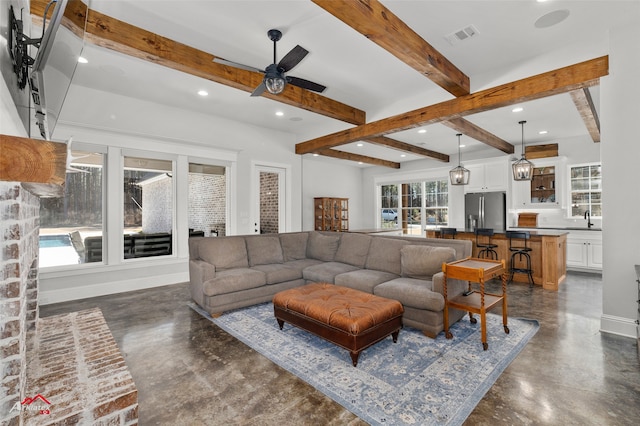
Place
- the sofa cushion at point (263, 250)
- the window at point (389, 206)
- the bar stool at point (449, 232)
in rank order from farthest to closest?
the window at point (389, 206) → the bar stool at point (449, 232) → the sofa cushion at point (263, 250)

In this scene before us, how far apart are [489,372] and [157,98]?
5267 mm

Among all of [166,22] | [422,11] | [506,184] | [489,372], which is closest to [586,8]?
[422,11]

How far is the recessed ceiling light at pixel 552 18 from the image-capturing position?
263 centimetres

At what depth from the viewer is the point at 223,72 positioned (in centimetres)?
336

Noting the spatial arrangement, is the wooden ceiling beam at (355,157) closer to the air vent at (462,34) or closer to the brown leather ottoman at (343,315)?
the air vent at (462,34)

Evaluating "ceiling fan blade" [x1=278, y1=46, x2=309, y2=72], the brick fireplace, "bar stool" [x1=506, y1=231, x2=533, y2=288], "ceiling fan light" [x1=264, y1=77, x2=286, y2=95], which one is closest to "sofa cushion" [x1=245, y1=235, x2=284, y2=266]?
the brick fireplace

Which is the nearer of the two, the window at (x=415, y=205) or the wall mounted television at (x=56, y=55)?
the wall mounted television at (x=56, y=55)

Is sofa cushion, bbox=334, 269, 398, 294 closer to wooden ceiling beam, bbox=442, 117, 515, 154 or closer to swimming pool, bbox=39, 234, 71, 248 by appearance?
wooden ceiling beam, bbox=442, 117, 515, 154

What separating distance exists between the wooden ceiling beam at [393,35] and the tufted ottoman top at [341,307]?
223cm

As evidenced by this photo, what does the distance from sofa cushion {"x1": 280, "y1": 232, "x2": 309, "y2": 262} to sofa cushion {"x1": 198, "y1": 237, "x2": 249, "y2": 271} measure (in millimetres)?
710

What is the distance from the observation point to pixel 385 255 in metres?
3.93

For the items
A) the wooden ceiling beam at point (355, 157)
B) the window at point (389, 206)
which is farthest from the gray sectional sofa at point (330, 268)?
the window at point (389, 206)

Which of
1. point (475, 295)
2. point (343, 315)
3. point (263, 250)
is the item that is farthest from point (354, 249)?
Answer: point (343, 315)

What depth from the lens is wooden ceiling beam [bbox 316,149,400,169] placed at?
7.19 m
